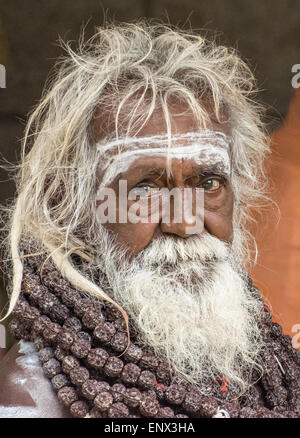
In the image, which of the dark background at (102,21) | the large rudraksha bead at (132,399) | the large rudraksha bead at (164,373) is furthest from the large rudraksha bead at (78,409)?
the dark background at (102,21)

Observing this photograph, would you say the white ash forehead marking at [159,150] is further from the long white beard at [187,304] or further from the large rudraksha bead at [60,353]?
the large rudraksha bead at [60,353]

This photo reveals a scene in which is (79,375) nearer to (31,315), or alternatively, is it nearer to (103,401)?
(103,401)

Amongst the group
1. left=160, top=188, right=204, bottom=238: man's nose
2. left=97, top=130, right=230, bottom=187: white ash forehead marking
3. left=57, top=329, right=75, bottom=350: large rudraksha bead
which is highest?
left=97, top=130, right=230, bottom=187: white ash forehead marking

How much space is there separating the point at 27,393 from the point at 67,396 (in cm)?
12

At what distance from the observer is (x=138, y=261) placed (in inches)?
63.4

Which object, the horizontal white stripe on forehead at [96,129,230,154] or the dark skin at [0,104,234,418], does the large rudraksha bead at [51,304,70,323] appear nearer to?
the dark skin at [0,104,234,418]

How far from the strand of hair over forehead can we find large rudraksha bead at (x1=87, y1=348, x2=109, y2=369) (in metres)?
0.17

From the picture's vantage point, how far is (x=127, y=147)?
159 centimetres

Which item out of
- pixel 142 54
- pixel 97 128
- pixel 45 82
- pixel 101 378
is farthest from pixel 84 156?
pixel 101 378

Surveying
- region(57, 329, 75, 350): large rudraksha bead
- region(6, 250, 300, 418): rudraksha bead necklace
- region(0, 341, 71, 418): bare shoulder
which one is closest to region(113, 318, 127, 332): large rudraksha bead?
region(6, 250, 300, 418): rudraksha bead necklace

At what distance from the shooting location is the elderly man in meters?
1.46

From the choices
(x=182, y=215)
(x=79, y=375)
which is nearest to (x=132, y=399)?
(x=79, y=375)

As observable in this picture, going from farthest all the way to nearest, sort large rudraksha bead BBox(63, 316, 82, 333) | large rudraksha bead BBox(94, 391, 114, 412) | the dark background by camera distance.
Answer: the dark background
large rudraksha bead BBox(63, 316, 82, 333)
large rudraksha bead BBox(94, 391, 114, 412)

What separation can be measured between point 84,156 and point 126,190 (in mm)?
188
